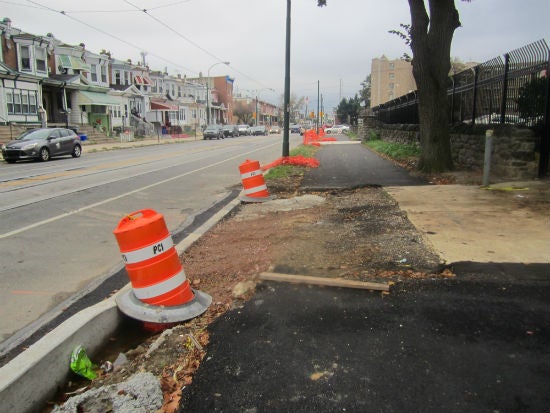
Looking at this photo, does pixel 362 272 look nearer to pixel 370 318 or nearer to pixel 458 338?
pixel 370 318

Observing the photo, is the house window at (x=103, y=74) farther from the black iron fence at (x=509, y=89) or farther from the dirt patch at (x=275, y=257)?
the dirt patch at (x=275, y=257)

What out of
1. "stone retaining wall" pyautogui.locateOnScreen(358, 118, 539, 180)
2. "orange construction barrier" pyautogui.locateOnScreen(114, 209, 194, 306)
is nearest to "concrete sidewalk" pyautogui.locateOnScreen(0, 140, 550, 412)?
"orange construction barrier" pyautogui.locateOnScreen(114, 209, 194, 306)

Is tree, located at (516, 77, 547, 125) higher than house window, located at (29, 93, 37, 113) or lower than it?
lower

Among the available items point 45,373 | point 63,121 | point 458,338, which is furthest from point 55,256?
point 63,121

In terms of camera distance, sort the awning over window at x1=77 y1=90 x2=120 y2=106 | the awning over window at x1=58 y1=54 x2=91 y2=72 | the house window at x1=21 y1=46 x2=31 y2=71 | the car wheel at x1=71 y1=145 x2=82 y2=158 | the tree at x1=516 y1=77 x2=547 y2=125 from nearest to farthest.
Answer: the tree at x1=516 y1=77 x2=547 y2=125
the car wheel at x1=71 y1=145 x2=82 y2=158
the house window at x1=21 y1=46 x2=31 y2=71
the awning over window at x1=77 y1=90 x2=120 y2=106
the awning over window at x1=58 y1=54 x2=91 y2=72

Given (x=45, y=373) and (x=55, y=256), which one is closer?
(x=45, y=373)

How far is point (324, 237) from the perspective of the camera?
19.7ft

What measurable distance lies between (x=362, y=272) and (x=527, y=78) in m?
7.58

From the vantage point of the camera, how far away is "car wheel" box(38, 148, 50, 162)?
21.3 m

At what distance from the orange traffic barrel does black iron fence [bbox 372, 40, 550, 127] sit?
18.9 feet

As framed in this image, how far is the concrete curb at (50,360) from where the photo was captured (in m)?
2.72

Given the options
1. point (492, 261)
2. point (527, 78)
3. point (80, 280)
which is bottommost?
point (80, 280)

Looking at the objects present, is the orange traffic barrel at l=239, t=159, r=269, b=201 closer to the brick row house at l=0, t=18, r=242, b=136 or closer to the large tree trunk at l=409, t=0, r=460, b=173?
the large tree trunk at l=409, t=0, r=460, b=173

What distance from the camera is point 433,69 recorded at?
38.0 feet
